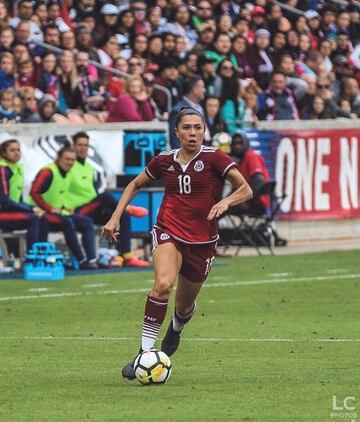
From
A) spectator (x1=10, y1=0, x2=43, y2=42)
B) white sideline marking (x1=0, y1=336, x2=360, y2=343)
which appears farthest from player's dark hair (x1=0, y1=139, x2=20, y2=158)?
white sideline marking (x1=0, y1=336, x2=360, y2=343)

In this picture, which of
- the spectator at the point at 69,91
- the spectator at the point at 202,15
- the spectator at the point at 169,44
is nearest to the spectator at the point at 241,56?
the spectator at the point at 202,15

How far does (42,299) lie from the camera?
59.4ft

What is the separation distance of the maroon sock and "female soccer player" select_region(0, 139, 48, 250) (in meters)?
9.65

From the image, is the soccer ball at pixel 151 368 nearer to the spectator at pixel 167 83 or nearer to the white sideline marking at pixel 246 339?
the white sideline marking at pixel 246 339

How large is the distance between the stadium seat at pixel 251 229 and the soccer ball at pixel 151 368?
12.7m

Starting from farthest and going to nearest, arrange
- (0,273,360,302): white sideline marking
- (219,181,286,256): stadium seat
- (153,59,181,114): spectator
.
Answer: (153,59,181,114): spectator → (219,181,286,256): stadium seat → (0,273,360,302): white sideline marking

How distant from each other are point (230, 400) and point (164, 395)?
533 millimetres

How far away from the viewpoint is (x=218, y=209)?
35.4ft

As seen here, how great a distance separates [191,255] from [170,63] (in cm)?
1501

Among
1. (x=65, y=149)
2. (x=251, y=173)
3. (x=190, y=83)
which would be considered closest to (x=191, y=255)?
(x=190, y=83)

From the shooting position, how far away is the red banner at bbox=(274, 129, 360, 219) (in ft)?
84.1

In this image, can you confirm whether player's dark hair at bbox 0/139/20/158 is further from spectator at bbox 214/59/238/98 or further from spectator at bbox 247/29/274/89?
spectator at bbox 247/29/274/89

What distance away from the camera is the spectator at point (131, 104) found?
23550mm

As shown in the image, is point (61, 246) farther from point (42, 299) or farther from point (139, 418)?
point (139, 418)
